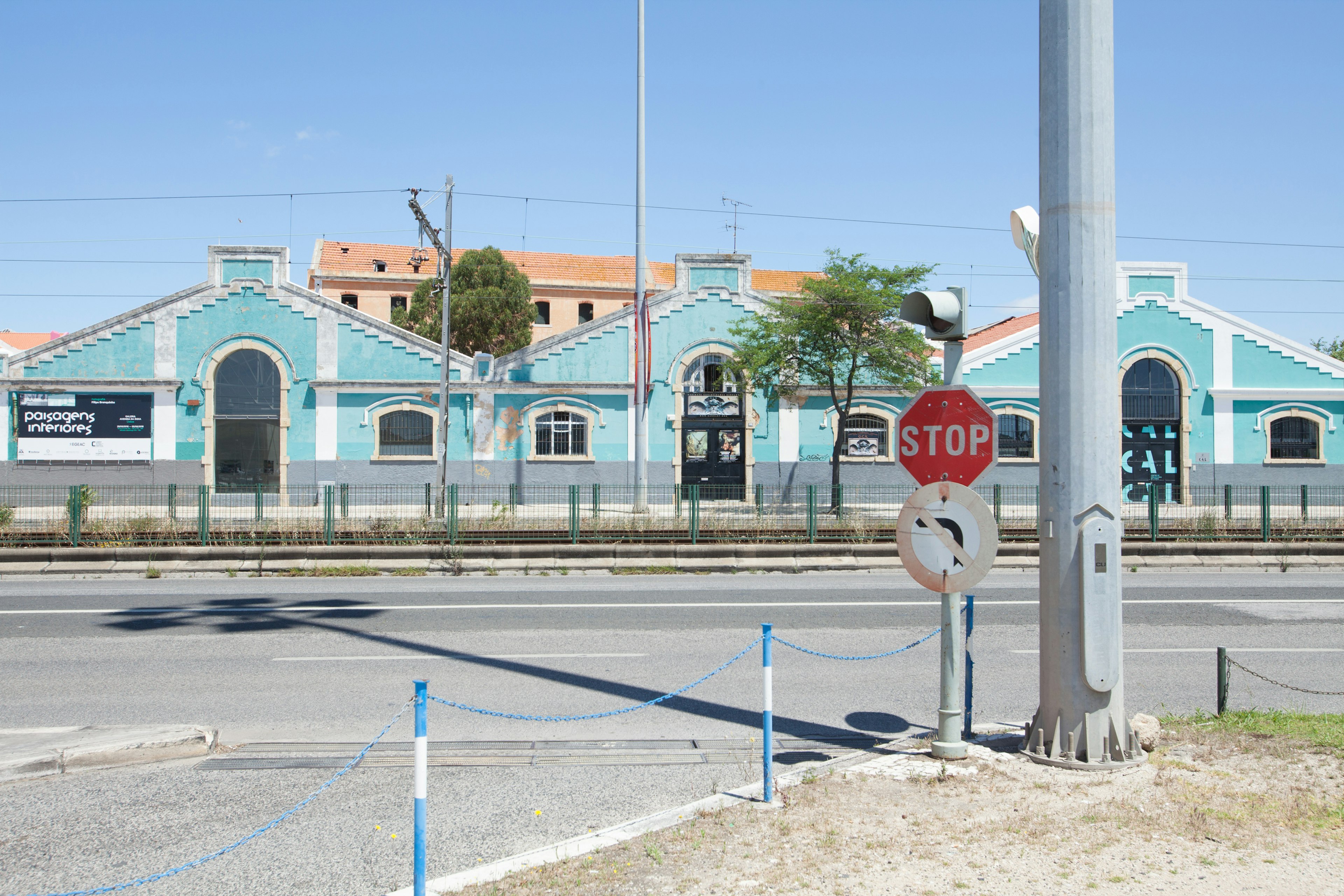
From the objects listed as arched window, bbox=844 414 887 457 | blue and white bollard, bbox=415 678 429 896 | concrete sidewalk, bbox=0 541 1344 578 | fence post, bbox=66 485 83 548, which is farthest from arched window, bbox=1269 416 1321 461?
blue and white bollard, bbox=415 678 429 896

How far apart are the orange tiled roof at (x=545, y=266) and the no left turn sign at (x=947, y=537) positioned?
48157 mm

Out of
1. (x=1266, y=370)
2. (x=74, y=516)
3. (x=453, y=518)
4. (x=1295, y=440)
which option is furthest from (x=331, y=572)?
(x=1295, y=440)

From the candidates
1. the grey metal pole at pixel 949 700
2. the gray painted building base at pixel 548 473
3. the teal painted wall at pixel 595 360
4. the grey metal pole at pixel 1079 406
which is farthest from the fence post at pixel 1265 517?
the teal painted wall at pixel 595 360

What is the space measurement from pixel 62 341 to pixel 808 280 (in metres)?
22.9

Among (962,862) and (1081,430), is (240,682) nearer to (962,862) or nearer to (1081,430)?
(962,862)

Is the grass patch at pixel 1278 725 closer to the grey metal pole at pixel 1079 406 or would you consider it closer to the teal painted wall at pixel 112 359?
the grey metal pole at pixel 1079 406

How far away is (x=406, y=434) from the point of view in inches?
1193

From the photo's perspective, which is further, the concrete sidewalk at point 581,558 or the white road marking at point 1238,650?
the concrete sidewalk at point 581,558

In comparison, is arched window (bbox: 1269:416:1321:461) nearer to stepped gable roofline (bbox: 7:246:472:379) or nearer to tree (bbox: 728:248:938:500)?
tree (bbox: 728:248:938:500)

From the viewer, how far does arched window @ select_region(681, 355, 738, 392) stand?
3080 centimetres

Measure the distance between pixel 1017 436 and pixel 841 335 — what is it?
9031 mm

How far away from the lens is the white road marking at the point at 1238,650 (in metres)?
10.3

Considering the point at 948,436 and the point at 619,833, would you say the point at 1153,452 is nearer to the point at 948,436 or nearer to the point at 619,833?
the point at 948,436

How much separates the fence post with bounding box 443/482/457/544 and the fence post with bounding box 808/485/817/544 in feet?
22.7
